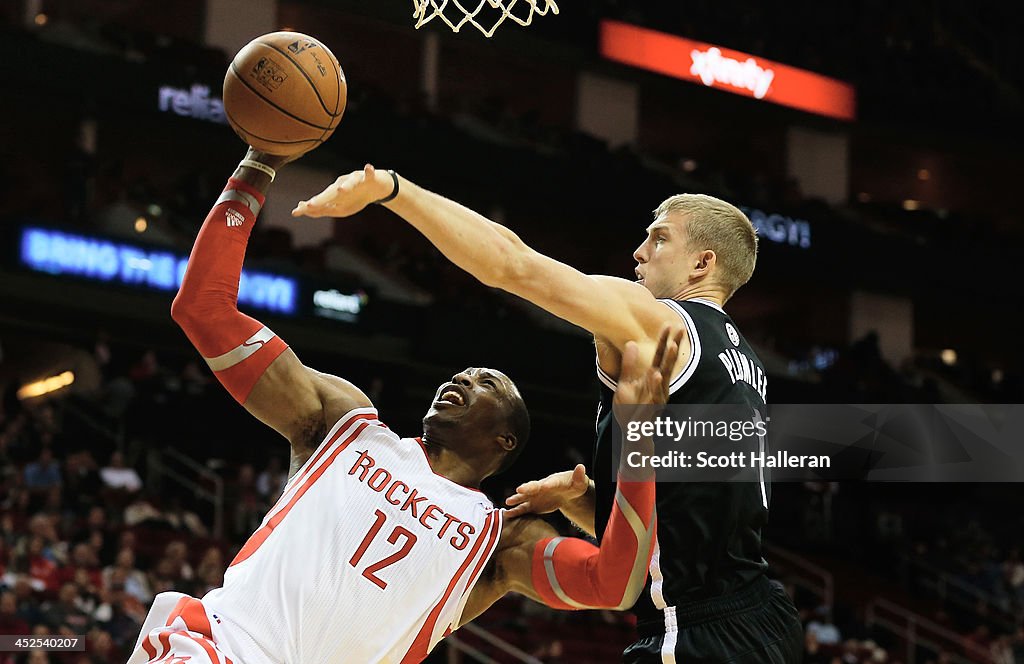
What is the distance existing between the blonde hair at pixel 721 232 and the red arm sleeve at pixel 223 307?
1411 mm

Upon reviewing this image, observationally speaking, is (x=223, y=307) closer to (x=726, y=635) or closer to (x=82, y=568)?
(x=726, y=635)

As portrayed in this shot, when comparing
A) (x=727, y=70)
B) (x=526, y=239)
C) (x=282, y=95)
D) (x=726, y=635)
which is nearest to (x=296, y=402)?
(x=282, y=95)

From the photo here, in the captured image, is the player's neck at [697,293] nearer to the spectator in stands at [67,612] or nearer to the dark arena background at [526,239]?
the dark arena background at [526,239]

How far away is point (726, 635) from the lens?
3852mm

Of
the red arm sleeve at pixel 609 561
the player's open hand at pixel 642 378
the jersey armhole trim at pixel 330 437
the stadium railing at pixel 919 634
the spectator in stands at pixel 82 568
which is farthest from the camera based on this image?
the stadium railing at pixel 919 634

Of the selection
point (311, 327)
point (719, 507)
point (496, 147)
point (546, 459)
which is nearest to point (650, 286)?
point (719, 507)

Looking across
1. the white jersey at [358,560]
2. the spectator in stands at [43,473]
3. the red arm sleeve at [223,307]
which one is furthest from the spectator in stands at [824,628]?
the red arm sleeve at [223,307]

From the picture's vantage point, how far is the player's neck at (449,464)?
15.4 feet

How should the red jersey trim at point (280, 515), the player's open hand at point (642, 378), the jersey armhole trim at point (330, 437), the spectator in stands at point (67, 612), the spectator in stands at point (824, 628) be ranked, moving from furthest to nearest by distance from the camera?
the spectator in stands at point (824, 628) → the spectator in stands at point (67, 612) → the jersey armhole trim at point (330, 437) → the red jersey trim at point (280, 515) → the player's open hand at point (642, 378)

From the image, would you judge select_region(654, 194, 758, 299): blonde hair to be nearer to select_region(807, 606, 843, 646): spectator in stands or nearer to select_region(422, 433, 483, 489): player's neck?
select_region(422, 433, 483, 489): player's neck

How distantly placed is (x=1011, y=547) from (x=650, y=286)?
19693 millimetres

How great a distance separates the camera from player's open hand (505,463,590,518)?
4.43 metres

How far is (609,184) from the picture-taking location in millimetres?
22266

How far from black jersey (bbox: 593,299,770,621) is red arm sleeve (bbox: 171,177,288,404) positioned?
4.09 ft
